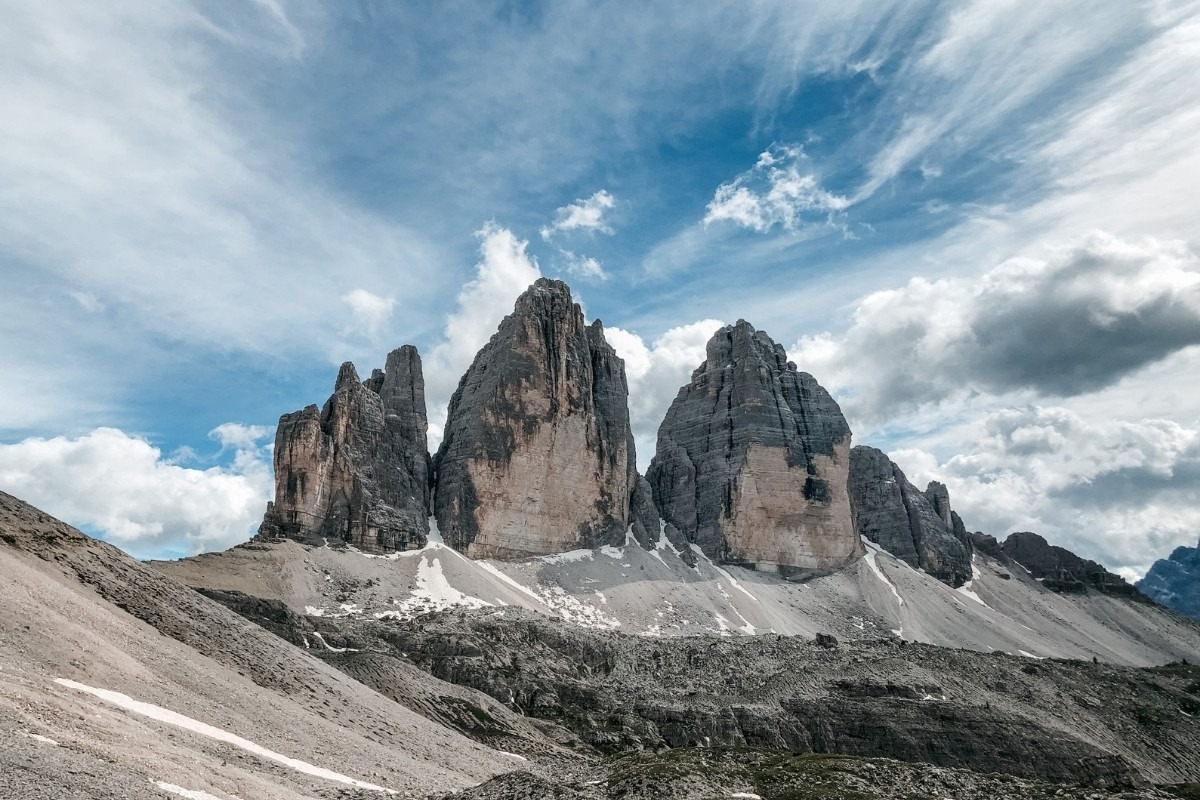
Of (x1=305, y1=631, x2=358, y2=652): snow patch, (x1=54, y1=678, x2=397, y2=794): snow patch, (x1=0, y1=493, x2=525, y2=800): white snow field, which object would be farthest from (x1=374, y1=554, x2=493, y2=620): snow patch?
(x1=54, y1=678, x2=397, y2=794): snow patch

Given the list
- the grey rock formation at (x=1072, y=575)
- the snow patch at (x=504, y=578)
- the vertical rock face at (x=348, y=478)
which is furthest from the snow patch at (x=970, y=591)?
the vertical rock face at (x=348, y=478)

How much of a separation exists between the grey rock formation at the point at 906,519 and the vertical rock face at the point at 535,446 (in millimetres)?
51871


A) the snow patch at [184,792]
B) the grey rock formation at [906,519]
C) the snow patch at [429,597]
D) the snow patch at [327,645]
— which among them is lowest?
the snow patch at [184,792]

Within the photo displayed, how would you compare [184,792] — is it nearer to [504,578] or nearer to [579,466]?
[504,578]

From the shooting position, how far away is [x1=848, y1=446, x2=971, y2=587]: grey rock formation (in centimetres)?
16825

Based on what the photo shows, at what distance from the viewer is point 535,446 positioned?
423ft

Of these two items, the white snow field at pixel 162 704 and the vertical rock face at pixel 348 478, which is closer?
the white snow field at pixel 162 704

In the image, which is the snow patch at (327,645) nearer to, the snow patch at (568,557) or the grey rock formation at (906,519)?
the snow patch at (568,557)

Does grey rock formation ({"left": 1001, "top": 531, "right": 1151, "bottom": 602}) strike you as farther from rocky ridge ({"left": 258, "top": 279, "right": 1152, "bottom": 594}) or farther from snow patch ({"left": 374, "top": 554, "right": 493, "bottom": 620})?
snow patch ({"left": 374, "top": 554, "right": 493, "bottom": 620})

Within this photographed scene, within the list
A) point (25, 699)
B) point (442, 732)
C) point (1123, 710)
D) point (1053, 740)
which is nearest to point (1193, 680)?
point (1123, 710)

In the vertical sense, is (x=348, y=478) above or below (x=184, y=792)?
above

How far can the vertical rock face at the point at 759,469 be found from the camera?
148 metres

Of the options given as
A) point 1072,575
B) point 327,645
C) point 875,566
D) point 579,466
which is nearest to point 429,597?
point 327,645

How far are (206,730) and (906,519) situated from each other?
15638 cm
